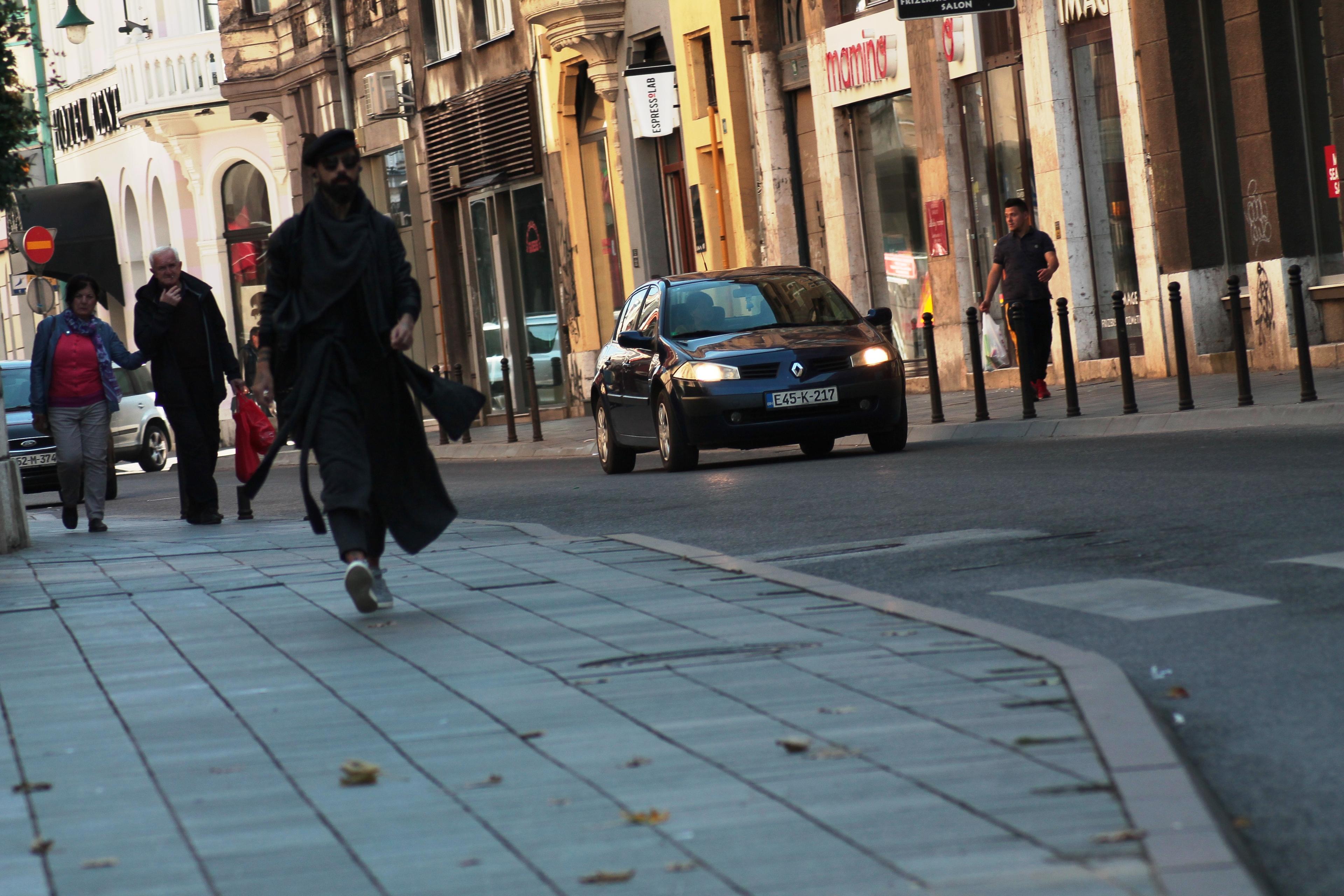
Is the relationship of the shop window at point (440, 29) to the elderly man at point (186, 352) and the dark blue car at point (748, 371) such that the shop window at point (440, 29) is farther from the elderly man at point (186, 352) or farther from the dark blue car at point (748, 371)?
the elderly man at point (186, 352)

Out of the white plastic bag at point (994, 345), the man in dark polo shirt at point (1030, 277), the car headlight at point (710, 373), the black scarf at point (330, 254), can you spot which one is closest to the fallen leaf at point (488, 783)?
the black scarf at point (330, 254)

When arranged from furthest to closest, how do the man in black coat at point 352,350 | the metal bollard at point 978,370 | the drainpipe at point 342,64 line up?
the drainpipe at point 342,64, the metal bollard at point 978,370, the man in black coat at point 352,350

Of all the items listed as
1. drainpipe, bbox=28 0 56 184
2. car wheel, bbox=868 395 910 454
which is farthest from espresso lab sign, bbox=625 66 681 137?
drainpipe, bbox=28 0 56 184

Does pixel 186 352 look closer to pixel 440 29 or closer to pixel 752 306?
pixel 752 306

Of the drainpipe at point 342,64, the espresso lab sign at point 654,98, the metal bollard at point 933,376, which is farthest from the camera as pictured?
the drainpipe at point 342,64

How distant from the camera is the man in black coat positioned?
859 centimetres

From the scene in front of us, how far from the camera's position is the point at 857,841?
14.0ft

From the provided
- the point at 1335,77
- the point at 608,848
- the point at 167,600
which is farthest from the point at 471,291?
the point at 608,848

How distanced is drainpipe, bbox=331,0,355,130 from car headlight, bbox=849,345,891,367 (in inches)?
1006

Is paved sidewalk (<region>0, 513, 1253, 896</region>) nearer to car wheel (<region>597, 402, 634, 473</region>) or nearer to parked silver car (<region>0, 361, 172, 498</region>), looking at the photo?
car wheel (<region>597, 402, 634, 473</region>)

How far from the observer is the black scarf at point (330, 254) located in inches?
340

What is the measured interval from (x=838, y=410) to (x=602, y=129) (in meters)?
17.7

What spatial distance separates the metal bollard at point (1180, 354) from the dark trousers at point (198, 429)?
273 inches

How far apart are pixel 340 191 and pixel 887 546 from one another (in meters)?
3.04
